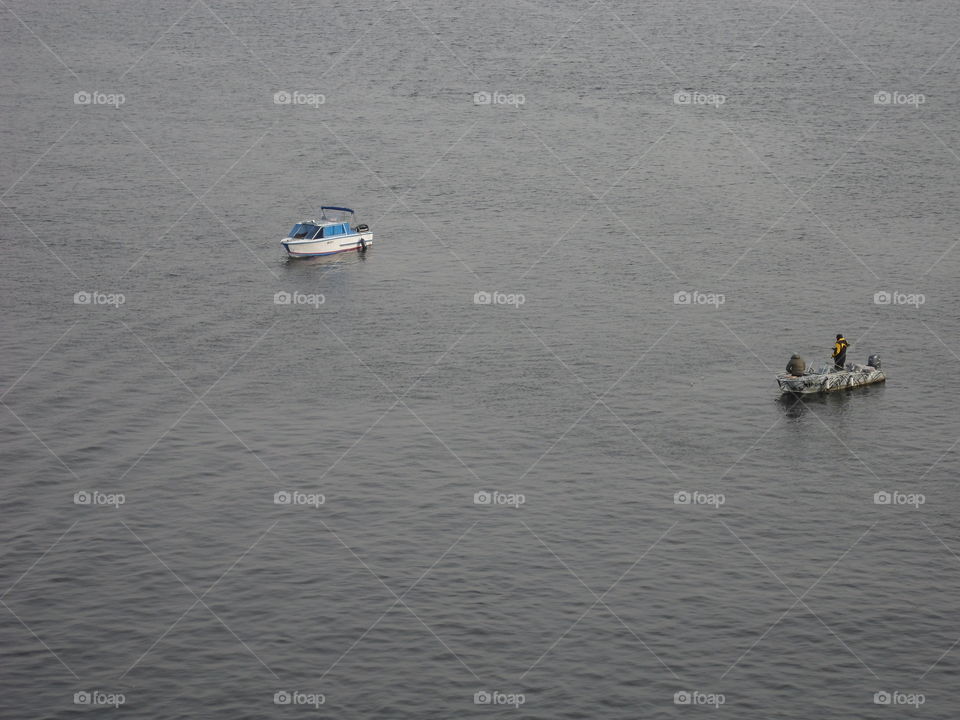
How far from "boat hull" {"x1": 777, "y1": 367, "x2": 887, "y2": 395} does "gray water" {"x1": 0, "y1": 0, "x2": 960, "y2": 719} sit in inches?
27.2

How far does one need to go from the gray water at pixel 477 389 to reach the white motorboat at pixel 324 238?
1161 mm

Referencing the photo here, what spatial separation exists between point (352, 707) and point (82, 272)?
4835cm

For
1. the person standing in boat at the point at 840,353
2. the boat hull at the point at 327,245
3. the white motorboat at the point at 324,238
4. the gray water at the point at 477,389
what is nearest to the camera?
the gray water at the point at 477,389

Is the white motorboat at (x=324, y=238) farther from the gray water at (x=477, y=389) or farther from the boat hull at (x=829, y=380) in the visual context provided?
the boat hull at (x=829, y=380)

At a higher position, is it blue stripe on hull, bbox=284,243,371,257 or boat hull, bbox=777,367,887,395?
blue stripe on hull, bbox=284,243,371,257

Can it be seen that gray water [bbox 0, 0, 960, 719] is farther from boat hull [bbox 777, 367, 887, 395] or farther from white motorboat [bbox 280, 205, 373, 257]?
white motorboat [bbox 280, 205, 373, 257]

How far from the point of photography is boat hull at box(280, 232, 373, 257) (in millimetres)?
81938

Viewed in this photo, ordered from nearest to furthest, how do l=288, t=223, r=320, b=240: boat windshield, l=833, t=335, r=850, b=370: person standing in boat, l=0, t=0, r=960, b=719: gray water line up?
l=0, t=0, r=960, b=719: gray water < l=833, t=335, r=850, b=370: person standing in boat < l=288, t=223, r=320, b=240: boat windshield

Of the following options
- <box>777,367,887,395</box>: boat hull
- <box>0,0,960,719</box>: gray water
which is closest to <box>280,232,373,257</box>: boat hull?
<box>0,0,960,719</box>: gray water

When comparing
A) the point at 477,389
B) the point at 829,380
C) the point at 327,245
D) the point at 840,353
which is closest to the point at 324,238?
the point at 327,245

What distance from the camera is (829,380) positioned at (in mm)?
61500

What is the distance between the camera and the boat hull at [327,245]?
81.9m

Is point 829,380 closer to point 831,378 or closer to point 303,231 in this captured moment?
point 831,378

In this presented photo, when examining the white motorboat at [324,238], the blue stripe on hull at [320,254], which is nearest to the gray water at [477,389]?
the blue stripe on hull at [320,254]
